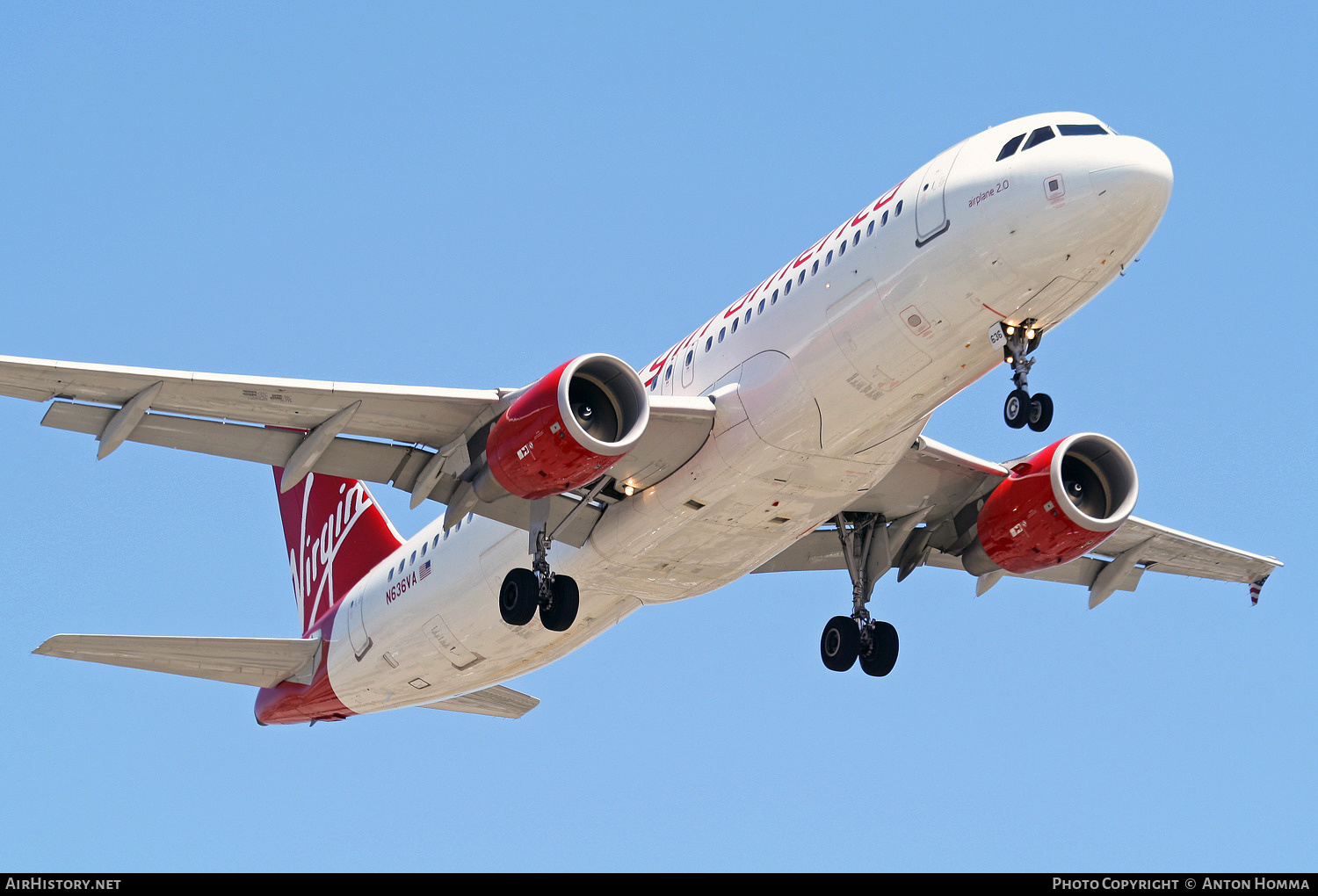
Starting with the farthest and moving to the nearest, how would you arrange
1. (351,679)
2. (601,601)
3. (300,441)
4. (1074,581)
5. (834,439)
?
(1074,581) < (351,679) < (601,601) < (300,441) < (834,439)

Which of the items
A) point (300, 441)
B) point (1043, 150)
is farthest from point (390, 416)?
point (1043, 150)

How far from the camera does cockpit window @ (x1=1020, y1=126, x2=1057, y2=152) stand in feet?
60.8

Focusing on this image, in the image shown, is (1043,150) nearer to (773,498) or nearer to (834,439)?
(834,439)

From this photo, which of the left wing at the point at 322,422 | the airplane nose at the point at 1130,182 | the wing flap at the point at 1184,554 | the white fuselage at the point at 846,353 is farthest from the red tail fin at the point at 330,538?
the airplane nose at the point at 1130,182

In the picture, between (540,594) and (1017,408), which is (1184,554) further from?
(540,594)

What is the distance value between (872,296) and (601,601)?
7123 millimetres

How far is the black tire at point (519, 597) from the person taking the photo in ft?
72.3

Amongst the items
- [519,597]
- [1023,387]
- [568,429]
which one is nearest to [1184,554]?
[1023,387]

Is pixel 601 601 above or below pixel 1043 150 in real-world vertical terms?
below

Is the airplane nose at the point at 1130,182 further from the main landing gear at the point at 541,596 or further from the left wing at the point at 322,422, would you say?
the main landing gear at the point at 541,596

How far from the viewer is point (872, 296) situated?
19234 millimetres

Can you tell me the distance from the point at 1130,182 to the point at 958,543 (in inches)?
362

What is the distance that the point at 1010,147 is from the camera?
61.4ft
